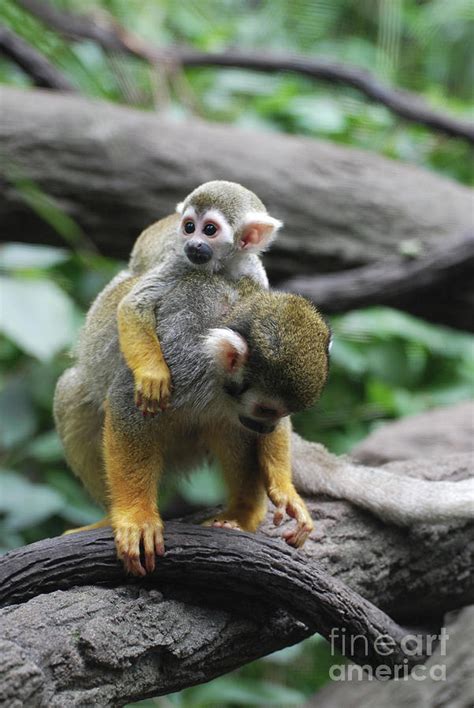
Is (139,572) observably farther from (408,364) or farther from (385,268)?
(408,364)

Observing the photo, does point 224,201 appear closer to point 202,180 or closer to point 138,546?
point 138,546

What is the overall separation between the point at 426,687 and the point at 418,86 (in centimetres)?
678

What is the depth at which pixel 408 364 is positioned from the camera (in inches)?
240

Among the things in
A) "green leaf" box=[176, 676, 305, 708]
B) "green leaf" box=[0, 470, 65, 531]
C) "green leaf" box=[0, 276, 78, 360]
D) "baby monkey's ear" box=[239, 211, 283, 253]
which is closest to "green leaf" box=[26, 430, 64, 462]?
"green leaf" box=[0, 470, 65, 531]

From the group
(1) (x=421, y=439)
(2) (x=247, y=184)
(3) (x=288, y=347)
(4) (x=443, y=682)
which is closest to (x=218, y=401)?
(3) (x=288, y=347)

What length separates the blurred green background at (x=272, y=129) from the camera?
456 centimetres

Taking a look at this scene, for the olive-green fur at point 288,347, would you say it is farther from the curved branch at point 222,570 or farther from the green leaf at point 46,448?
the green leaf at point 46,448

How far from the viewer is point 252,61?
6.36m

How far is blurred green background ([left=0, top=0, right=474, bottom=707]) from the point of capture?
4.56 m

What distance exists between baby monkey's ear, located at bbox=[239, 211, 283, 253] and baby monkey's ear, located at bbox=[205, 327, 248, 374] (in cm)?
69

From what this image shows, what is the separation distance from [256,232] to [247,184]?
2.46 meters

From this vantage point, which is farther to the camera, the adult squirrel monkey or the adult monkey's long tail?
the adult monkey's long tail

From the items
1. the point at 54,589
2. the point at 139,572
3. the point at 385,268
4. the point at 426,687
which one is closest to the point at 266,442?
the point at 139,572

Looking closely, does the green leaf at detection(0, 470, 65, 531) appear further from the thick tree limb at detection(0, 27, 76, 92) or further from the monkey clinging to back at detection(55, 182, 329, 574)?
the thick tree limb at detection(0, 27, 76, 92)
